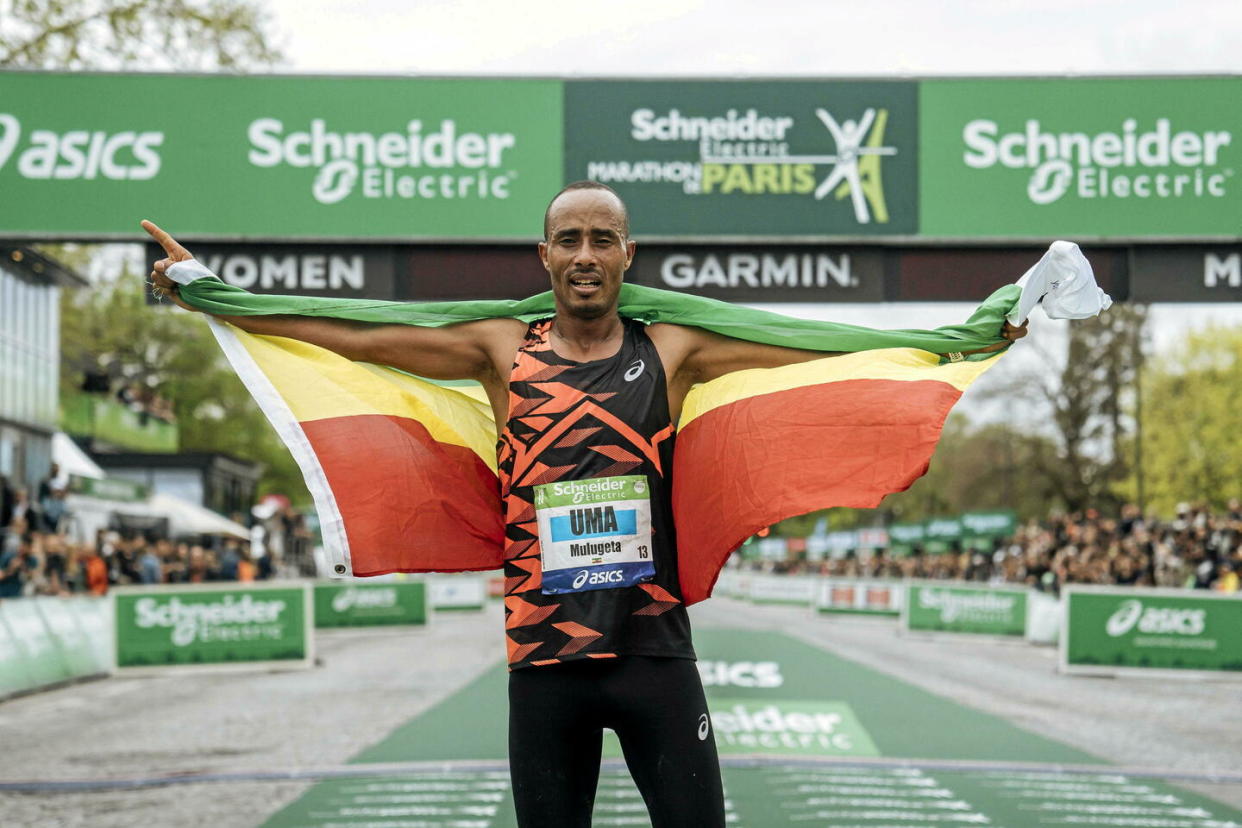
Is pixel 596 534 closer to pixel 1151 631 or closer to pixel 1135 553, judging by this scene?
pixel 1151 631

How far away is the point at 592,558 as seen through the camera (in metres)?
3.80

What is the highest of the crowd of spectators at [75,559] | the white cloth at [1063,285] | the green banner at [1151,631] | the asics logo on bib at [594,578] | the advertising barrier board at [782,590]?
the white cloth at [1063,285]

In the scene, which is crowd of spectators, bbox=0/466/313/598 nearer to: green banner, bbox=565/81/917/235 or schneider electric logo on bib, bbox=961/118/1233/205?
green banner, bbox=565/81/917/235

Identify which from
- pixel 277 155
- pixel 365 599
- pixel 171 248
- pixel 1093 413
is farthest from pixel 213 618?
pixel 1093 413

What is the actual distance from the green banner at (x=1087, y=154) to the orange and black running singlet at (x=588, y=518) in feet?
14.7

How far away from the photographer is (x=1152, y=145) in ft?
25.7

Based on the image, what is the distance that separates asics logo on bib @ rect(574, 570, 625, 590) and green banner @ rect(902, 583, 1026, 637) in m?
23.4

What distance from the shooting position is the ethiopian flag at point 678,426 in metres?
4.32

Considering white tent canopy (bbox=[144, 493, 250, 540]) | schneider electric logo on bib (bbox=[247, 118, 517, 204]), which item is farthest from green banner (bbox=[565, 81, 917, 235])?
white tent canopy (bbox=[144, 493, 250, 540])

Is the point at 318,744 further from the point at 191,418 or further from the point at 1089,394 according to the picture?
the point at 1089,394

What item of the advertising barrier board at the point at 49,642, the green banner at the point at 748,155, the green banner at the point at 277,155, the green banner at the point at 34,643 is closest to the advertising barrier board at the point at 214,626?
the advertising barrier board at the point at 49,642

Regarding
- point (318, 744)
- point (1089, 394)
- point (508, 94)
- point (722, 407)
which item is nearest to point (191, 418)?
point (1089, 394)

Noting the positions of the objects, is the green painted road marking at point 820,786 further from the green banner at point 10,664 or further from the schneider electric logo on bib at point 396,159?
the green banner at point 10,664

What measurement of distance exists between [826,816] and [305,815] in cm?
289
